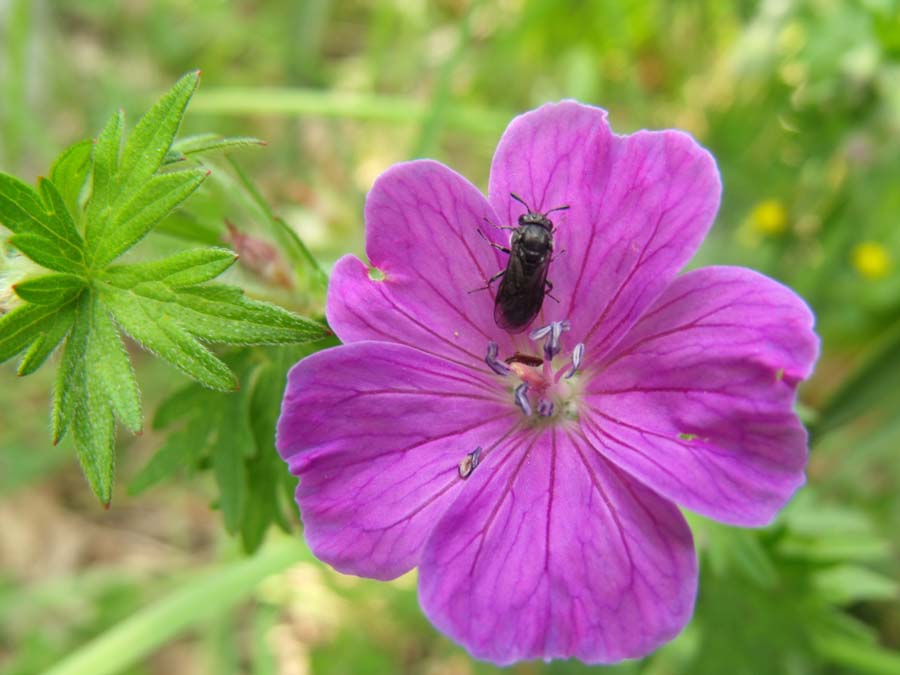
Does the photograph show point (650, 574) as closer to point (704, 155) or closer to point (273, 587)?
point (704, 155)

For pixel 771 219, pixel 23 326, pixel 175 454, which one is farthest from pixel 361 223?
pixel 23 326

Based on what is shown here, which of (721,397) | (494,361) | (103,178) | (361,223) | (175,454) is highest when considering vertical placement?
(103,178)

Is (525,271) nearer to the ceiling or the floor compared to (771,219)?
nearer to the ceiling

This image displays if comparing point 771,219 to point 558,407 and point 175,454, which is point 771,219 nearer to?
point 558,407

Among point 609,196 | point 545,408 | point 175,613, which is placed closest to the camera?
point 609,196

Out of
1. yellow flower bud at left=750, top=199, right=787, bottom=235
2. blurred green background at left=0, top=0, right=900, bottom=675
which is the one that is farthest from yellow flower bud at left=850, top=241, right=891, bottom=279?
yellow flower bud at left=750, top=199, right=787, bottom=235

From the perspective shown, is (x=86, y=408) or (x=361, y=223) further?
(x=361, y=223)
